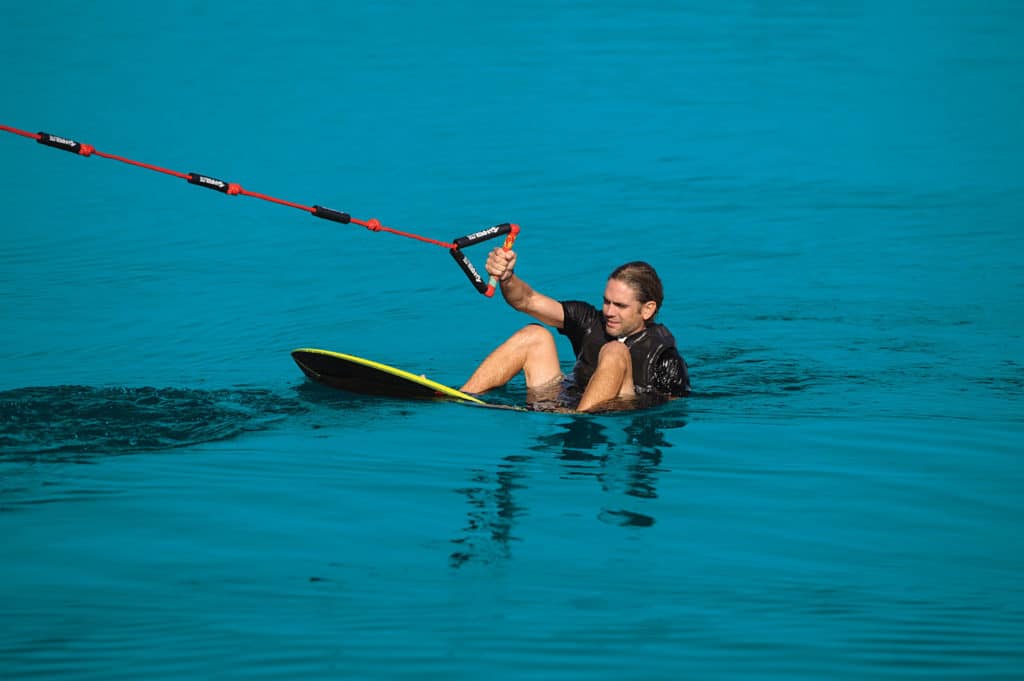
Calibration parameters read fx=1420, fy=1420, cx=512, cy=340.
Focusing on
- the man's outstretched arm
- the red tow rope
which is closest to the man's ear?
the man's outstretched arm

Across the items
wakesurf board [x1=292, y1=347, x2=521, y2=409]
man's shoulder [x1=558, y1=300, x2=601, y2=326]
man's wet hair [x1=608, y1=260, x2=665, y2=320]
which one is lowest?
wakesurf board [x1=292, y1=347, x2=521, y2=409]

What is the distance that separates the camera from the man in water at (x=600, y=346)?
7926 millimetres

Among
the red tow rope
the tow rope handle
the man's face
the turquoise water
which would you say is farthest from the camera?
the man's face

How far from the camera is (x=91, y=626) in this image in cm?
481

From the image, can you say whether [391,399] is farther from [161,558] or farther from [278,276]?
[278,276]

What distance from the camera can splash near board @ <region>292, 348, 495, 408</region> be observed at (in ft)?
26.1

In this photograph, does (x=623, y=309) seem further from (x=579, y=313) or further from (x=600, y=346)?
(x=579, y=313)

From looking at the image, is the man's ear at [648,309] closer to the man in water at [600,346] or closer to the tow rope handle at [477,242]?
the man in water at [600,346]

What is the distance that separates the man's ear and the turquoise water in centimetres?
60

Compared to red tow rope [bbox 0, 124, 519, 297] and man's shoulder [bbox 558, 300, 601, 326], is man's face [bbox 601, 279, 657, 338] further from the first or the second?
red tow rope [bbox 0, 124, 519, 297]

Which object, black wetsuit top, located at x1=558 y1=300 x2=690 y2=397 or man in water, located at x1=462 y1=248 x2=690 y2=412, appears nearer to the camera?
man in water, located at x1=462 y1=248 x2=690 y2=412

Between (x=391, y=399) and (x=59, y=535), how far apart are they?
273 cm

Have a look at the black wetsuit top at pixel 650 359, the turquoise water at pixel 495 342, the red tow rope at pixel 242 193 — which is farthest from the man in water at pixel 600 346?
the turquoise water at pixel 495 342

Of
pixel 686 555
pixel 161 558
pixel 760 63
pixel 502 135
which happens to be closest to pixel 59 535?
pixel 161 558
